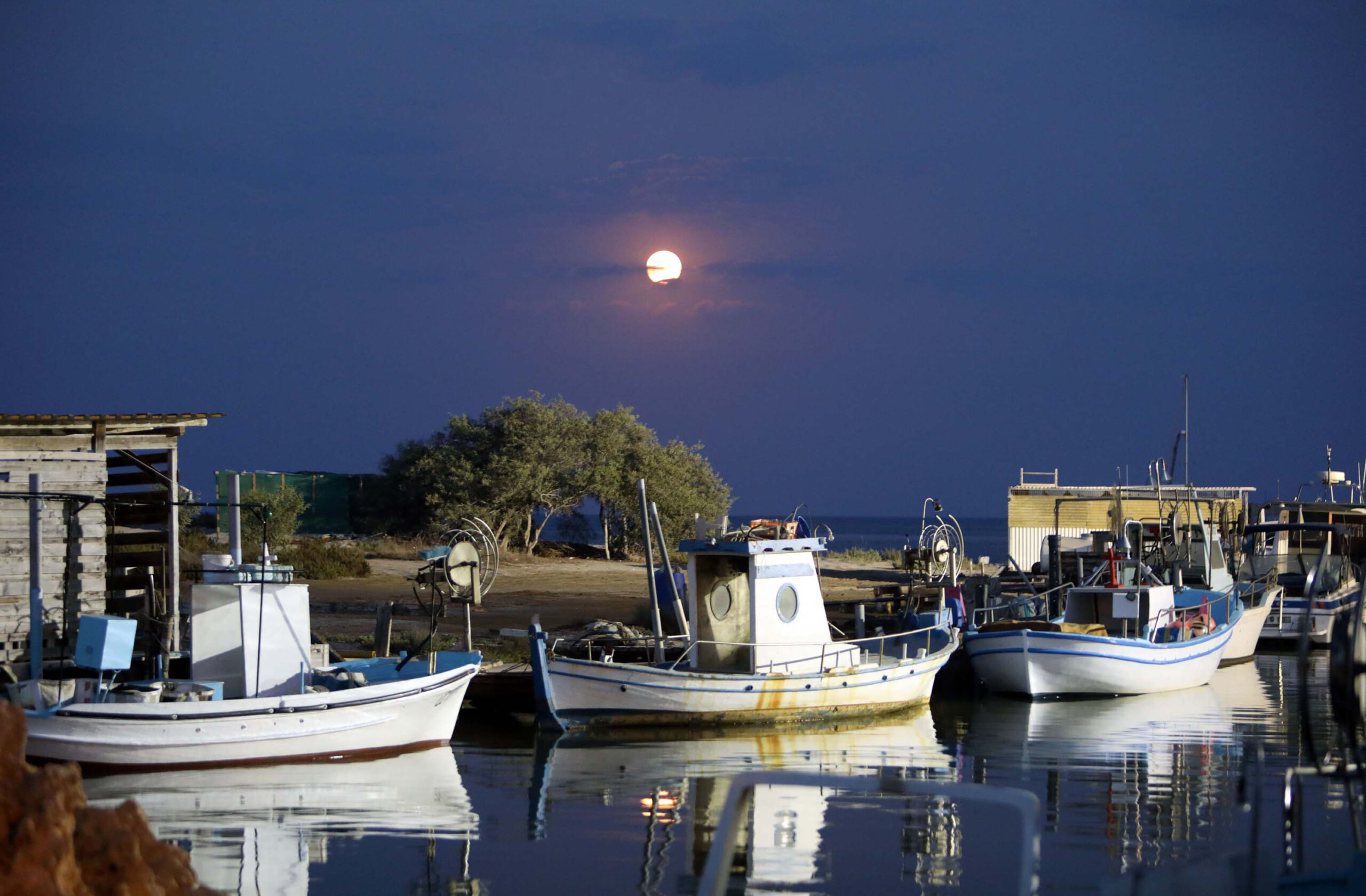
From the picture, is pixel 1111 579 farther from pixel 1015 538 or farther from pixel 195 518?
pixel 195 518

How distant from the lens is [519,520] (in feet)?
144

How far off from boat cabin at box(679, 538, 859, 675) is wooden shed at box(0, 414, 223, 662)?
6666 millimetres

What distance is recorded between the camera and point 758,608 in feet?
59.9

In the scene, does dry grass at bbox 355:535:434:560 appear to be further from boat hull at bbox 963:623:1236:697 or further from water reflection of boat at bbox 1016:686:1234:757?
water reflection of boat at bbox 1016:686:1234:757

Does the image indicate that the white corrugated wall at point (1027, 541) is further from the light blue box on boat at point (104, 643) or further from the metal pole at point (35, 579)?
the light blue box on boat at point (104, 643)

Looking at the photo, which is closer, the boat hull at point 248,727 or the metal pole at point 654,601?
the boat hull at point 248,727

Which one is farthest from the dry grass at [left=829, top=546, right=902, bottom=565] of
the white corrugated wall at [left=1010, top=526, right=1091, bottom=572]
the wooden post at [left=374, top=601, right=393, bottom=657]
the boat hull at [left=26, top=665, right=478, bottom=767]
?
the boat hull at [left=26, top=665, right=478, bottom=767]

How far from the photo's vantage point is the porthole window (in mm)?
18797

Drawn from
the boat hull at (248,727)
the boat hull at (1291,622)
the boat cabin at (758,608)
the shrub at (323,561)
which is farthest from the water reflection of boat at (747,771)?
the shrub at (323,561)

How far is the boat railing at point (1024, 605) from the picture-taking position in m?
25.1

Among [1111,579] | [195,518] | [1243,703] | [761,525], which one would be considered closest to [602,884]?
[761,525]

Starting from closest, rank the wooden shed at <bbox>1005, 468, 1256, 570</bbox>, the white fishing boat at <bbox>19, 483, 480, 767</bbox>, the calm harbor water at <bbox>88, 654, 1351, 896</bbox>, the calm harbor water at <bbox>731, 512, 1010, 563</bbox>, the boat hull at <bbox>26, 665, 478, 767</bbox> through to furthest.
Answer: the calm harbor water at <bbox>88, 654, 1351, 896</bbox> → the boat hull at <bbox>26, 665, 478, 767</bbox> → the white fishing boat at <bbox>19, 483, 480, 767</bbox> → the wooden shed at <bbox>1005, 468, 1256, 570</bbox> → the calm harbor water at <bbox>731, 512, 1010, 563</bbox>

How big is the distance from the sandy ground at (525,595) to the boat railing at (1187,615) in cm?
918

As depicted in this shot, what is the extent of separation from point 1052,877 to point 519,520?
34849 millimetres
